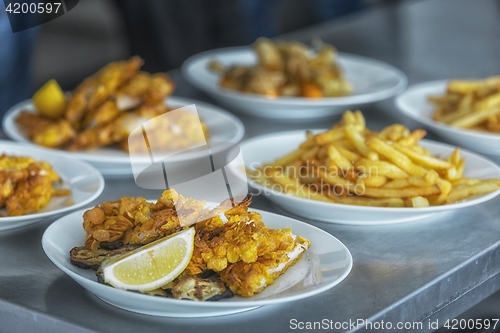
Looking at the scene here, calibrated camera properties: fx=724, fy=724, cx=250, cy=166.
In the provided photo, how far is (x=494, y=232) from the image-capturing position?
182 cm

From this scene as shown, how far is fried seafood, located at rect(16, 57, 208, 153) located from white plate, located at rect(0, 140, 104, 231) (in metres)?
0.13

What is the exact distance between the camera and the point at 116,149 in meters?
2.30

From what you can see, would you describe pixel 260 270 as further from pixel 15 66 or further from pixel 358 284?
pixel 15 66

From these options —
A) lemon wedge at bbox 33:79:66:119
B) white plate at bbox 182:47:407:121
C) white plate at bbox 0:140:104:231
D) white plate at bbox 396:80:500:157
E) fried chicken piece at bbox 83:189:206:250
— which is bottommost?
white plate at bbox 396:80:500:157

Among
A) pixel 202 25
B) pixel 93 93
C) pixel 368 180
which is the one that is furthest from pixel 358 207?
pixel 202 25

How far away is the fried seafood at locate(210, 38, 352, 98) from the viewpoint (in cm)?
268

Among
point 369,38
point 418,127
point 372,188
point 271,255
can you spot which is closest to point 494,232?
point 372,188

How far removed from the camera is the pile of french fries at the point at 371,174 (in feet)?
5.89

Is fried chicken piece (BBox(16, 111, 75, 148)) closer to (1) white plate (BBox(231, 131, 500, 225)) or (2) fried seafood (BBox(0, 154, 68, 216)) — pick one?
(2) fried seafood (BBox(0, 154, 68, 216))

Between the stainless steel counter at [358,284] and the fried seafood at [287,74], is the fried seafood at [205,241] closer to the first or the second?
the stainless steel counter at [358,284]

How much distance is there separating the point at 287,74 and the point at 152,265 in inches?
62.8

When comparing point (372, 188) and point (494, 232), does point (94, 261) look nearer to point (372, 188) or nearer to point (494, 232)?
point (372, 188)

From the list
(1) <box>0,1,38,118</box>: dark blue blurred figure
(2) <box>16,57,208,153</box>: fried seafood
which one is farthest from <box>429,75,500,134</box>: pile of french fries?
Answer: (1) <box>0,1,38,118</box>: dark blue blurred figure

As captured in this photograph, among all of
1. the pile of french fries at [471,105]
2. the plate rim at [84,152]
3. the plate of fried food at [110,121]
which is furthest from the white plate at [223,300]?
the pile of french fries at [471,105]
